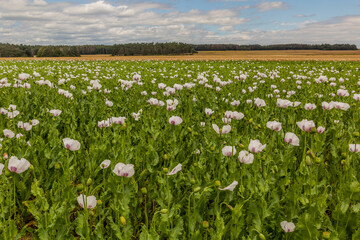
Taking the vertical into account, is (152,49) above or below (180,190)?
above

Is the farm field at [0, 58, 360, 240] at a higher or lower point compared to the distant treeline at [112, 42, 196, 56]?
lower

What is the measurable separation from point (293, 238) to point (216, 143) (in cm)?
149

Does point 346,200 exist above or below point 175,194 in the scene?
above

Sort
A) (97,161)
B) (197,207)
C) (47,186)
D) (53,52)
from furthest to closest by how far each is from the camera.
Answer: (53,52) → (97,161) → (47,186) → (197,207)

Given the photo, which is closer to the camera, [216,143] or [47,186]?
[47,186]

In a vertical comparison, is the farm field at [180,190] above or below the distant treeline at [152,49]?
below

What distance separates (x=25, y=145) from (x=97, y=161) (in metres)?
0.87

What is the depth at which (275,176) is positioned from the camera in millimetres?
2783

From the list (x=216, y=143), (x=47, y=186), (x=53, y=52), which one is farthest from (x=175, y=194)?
(x=53, y=52)

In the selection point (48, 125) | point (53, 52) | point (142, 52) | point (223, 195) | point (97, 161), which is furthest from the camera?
point (142, 52)

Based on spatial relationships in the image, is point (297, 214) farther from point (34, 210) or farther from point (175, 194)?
point (34, 210)

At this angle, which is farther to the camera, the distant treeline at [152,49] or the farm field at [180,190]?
the distant treeline at [152,49]

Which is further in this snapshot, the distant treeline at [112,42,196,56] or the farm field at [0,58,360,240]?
the distant treeline at [112,42,196,56]

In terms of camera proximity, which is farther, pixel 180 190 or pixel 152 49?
pixel 152 49
